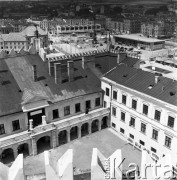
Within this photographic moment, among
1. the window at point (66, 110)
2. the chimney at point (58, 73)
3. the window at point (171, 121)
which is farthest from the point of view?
the chimney at point (58, 73)

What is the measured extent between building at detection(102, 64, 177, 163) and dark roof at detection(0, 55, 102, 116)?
4175mm

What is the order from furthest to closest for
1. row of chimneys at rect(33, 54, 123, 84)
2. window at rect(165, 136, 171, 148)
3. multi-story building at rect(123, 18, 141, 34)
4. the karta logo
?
multi-story building at rect(123, 18, 141, 34) < row of chimneys at rect(33, 54, 123, 84) < window at rect(165, 136, 171, 148) < the karta logo

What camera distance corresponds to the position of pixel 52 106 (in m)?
41.8

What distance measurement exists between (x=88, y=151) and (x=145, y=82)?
48.7 feet

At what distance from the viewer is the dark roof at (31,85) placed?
3962 centimetres

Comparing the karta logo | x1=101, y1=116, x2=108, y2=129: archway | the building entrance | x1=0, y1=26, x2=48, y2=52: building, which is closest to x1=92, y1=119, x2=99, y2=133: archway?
x1=101, y1=116, x2=108, y2=129: archway

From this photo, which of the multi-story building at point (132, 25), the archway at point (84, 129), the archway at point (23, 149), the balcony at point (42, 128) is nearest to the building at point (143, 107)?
the archway at point (84, 129)

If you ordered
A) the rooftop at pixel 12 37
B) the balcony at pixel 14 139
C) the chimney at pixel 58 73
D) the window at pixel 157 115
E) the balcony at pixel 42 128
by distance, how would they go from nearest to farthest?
1. the balcony at pixel 14 139
2. the window at pixel 157 115
3. the balcony at pixel 42 128
4. the chimney at pixel 58 73
5. the rooftop at pixel 12 37

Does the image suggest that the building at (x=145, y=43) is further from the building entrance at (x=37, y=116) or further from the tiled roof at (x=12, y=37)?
the building entrance at (x=37, y=116)

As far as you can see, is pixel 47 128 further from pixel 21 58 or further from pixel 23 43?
pixel 23 43

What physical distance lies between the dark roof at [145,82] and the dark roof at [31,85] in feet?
15.2

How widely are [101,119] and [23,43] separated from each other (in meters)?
84.3

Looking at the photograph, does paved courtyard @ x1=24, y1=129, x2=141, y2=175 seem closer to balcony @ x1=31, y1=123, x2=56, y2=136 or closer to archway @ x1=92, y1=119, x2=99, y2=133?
archway @ x1=92, y1=119, x2=99, y2=133

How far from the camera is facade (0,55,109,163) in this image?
127 ft
